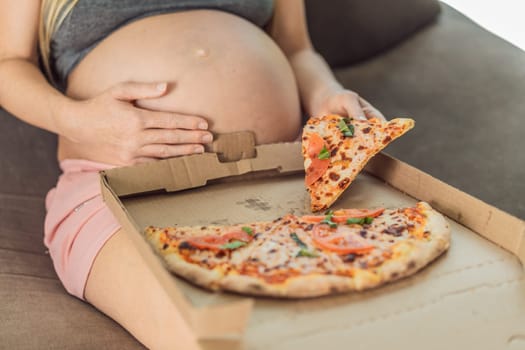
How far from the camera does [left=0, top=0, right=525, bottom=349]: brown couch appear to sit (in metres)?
0.89

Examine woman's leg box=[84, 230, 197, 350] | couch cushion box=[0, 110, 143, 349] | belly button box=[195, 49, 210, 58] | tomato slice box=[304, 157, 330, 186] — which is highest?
belly button box=[195, 49, 210, 58]

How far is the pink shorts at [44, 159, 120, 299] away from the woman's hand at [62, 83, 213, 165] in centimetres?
7

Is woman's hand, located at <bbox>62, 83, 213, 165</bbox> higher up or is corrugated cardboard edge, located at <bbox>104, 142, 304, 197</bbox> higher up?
woman's hand, located at <bbox>62, 83, 213, 165</bbox>

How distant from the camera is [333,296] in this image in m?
0.64

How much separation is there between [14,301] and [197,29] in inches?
21.2

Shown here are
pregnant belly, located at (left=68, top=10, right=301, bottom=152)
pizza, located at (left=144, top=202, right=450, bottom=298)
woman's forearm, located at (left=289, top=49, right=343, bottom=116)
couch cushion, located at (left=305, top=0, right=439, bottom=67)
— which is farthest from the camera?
couch cushion, located at (left=305, top=0, right=439, bottom=67)

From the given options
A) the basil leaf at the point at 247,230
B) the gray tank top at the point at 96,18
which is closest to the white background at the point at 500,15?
the gray tank top at the point at 96,18

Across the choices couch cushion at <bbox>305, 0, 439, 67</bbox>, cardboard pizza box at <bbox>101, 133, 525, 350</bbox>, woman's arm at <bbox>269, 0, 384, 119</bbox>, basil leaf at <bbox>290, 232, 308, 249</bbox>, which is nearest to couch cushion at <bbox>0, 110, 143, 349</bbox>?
cardboard pizza box at <bbox>101, 133, 525, 350</bbox>

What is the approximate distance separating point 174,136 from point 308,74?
414 millimetres

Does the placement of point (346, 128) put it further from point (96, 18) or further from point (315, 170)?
point (96, 18)

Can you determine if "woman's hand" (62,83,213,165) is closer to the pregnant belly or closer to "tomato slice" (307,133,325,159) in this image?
the pregnant belly

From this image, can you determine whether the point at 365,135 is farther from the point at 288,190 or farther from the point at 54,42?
the point at 54,42

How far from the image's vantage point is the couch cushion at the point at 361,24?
5.45 feet

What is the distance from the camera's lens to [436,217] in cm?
79
